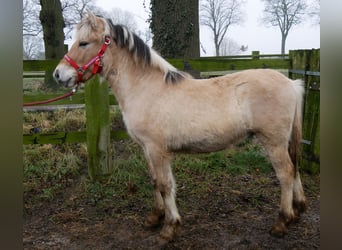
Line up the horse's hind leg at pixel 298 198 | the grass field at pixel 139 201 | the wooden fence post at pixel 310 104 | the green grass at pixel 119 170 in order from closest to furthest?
the grass field at pixel 139 201
the horse's hind leg at pixel 298 198
the green grass at pixel 119 170
the wooden fence post at pixel 310 104

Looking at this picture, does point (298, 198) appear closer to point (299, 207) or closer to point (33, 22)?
point (299, 207)

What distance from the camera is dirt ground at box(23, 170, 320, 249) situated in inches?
122

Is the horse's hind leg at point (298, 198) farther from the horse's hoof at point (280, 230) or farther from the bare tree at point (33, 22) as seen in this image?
the bare tree at point (33, 22)

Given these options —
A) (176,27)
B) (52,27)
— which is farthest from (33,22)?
(176,27)

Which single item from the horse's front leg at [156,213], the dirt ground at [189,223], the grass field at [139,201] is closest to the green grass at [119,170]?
the grass field at [139,201]

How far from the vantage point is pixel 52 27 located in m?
8.74

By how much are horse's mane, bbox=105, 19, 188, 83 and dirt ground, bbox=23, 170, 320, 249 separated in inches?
62.2

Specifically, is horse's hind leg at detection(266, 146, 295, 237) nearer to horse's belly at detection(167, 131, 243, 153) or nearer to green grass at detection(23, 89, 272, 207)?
horse's belly at detection(167, 131, 243, 153)

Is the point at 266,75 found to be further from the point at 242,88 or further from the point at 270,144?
the point at 270,144

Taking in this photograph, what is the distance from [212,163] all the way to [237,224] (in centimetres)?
155

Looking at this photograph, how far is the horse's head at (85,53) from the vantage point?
2.98 m

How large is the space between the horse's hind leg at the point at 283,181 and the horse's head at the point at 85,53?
1862mm

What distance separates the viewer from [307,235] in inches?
124

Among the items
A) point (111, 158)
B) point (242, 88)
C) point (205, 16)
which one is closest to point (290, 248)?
point (242, 88)
